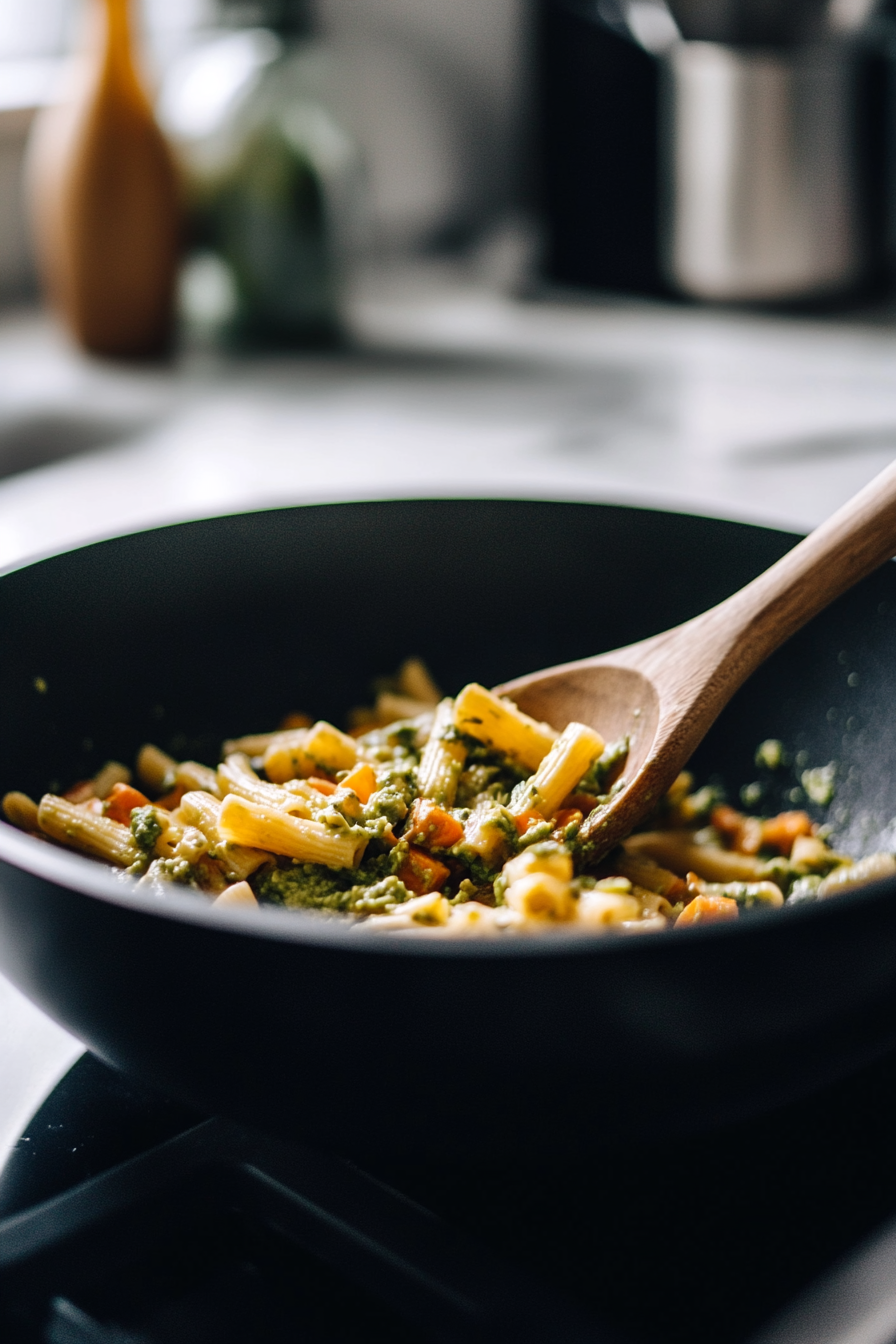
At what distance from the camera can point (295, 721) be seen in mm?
905

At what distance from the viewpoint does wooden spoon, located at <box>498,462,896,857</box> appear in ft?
2.34

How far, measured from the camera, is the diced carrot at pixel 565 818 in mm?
736

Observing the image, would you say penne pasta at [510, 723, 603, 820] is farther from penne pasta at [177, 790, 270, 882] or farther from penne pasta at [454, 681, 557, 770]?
penne pasta at [177, 790, 270, 882]

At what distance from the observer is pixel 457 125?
228cm

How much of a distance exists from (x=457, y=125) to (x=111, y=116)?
2.77 feet

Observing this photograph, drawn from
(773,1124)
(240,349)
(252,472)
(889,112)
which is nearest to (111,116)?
(240,349)

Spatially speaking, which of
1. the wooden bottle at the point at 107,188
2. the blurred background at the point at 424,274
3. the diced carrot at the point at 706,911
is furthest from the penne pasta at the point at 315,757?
the wooden bottle at the point at 107,188

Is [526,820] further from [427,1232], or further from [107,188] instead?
[107,188]

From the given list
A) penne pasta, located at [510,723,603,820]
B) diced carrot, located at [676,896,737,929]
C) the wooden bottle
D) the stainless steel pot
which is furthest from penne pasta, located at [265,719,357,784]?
the stainless steel pot

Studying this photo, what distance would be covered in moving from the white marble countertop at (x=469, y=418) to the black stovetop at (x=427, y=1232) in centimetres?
51

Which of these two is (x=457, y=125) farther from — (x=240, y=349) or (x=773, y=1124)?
(x=773, y=1124)

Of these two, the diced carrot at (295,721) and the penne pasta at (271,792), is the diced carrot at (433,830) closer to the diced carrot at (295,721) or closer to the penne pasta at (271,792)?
the penne pasta at (271,792)

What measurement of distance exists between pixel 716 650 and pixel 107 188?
3.79 feet

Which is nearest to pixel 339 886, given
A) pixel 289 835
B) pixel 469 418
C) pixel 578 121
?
pixel 289 835
